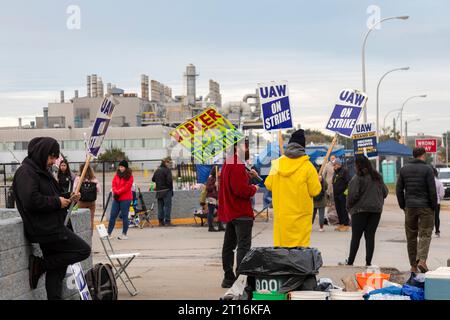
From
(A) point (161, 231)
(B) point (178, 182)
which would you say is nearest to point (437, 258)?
(A) point (161, 231)

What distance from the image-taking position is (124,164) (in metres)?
19.5

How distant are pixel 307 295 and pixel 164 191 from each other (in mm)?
15423


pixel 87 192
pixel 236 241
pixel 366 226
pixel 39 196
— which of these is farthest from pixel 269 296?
pixel 87 192

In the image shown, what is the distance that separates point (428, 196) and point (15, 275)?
6490mm

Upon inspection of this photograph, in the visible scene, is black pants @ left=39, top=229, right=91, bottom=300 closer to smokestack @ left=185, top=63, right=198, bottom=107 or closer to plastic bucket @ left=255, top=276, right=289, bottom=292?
plastic bucket @ left=255, top=276, right=289, bottom=292

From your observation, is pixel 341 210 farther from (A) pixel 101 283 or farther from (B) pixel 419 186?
(A) pixel 101 283

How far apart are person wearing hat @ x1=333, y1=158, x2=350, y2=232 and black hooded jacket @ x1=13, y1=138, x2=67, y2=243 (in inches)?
536

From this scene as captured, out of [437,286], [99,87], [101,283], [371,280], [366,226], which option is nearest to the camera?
[437,286]

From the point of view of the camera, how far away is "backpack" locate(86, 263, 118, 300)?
9.42 m

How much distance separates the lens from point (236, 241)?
451 inches

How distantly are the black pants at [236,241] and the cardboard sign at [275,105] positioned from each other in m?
1.37

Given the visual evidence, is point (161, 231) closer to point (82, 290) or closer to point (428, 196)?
point (428, 196)

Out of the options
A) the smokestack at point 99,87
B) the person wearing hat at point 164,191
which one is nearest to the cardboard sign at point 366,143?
the person wearing hat at point 164,191

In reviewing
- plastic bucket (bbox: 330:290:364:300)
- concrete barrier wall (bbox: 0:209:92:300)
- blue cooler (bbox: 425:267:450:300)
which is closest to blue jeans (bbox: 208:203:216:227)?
concrete barrier wall (bbox: 0:209:92:300)
